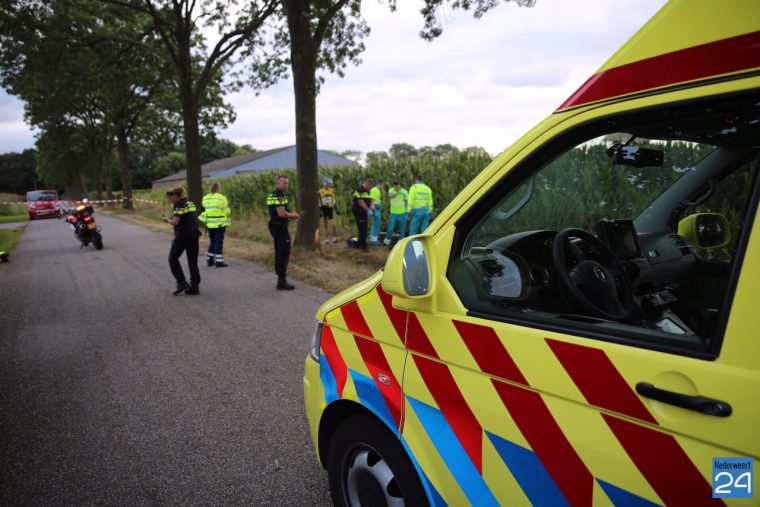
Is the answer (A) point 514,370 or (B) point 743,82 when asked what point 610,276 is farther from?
(B) point 743,82

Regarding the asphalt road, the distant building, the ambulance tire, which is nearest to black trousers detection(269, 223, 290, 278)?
the asphalt road

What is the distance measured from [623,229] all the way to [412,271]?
138 centimetres

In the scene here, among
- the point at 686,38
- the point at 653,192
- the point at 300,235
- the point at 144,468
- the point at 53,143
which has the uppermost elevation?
the point at 53,143

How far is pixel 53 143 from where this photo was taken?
42.6m

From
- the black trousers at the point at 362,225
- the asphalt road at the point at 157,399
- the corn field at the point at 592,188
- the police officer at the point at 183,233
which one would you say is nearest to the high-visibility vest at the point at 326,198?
the black trousers at the point at 362,225

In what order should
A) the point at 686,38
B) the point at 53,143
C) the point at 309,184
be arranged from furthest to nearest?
the point at 53,143, the point at 309,184, the point at 686,38

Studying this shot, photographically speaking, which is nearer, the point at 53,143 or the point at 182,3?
the point at 182,3

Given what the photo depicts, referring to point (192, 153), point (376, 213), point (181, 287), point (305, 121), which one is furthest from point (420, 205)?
point (192, 153)

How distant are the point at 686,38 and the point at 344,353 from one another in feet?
5.80

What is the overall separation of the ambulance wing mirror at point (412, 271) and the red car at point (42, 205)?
38447 millimetres

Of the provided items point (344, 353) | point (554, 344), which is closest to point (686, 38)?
point (554, 344)

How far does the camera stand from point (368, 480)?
2002 mm

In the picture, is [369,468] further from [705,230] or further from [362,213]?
[362,213]

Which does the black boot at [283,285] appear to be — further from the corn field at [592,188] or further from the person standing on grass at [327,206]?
the corn field at [592,188]
